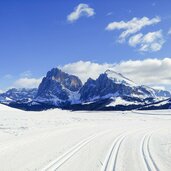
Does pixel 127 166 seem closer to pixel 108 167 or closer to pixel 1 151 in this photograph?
pixel 108 167

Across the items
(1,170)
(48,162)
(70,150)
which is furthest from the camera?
(70,150)

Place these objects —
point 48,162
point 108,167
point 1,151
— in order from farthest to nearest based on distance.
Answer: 1. point 1,151
2. point 48,162
3. point 108,167

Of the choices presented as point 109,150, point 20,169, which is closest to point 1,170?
point 20,169

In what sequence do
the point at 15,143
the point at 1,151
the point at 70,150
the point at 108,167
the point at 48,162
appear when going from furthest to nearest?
the point at 15,143 < the point at 70,150 < the point at 1,151 < the point at 48,162 < the point at 108,167

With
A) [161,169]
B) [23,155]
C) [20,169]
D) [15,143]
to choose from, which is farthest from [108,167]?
[15,143]

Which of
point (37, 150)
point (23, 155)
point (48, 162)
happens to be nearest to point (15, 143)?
point (37, 150)

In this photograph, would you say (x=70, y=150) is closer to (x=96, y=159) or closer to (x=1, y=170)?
(x=96, y=159)

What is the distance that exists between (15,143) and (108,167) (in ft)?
32.8

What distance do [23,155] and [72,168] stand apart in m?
4.43

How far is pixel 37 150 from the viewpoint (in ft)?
65.4

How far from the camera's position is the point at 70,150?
2036cm

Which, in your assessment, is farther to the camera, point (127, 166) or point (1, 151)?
point (1, 151)

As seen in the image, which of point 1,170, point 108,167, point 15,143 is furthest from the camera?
point 15,143

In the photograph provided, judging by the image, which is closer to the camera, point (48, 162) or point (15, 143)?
point (48, 162)
